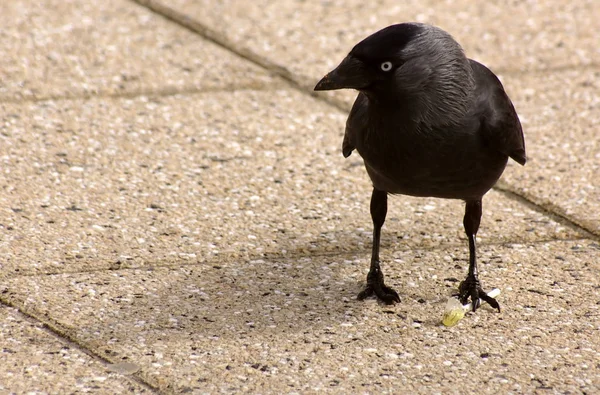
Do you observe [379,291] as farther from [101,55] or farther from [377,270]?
[101,55]

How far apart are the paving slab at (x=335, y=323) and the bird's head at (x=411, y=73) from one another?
0.98 m

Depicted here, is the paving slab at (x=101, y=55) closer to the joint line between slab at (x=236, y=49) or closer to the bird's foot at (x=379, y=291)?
the joint line between slab at (x=236, y=49)

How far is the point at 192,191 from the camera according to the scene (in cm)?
600

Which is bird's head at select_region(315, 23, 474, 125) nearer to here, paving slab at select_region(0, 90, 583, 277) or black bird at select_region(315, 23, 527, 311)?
black bird at select_region(315, 23, 527, 311)

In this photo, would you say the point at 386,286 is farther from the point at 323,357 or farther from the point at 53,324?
the point at 53,324

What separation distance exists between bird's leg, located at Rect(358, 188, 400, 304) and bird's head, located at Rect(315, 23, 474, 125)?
683mm

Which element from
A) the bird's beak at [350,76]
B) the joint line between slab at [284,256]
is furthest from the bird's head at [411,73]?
the joint line between slab at [284,256]

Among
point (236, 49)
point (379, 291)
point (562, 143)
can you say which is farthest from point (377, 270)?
point (236, 49)

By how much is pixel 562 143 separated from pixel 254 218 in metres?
2.24

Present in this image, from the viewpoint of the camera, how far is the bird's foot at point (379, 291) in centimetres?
493

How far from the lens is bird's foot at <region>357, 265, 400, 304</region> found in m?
4.93

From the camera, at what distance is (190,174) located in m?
6.20

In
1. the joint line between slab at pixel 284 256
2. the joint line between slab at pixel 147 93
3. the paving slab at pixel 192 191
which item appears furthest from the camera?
the joint line between slab at pixel 147 93

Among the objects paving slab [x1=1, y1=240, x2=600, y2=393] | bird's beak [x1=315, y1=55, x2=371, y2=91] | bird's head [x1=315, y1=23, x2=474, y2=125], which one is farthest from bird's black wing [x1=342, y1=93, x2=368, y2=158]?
paving slab [x1=1, y1=240, x2=600, y2=393]
